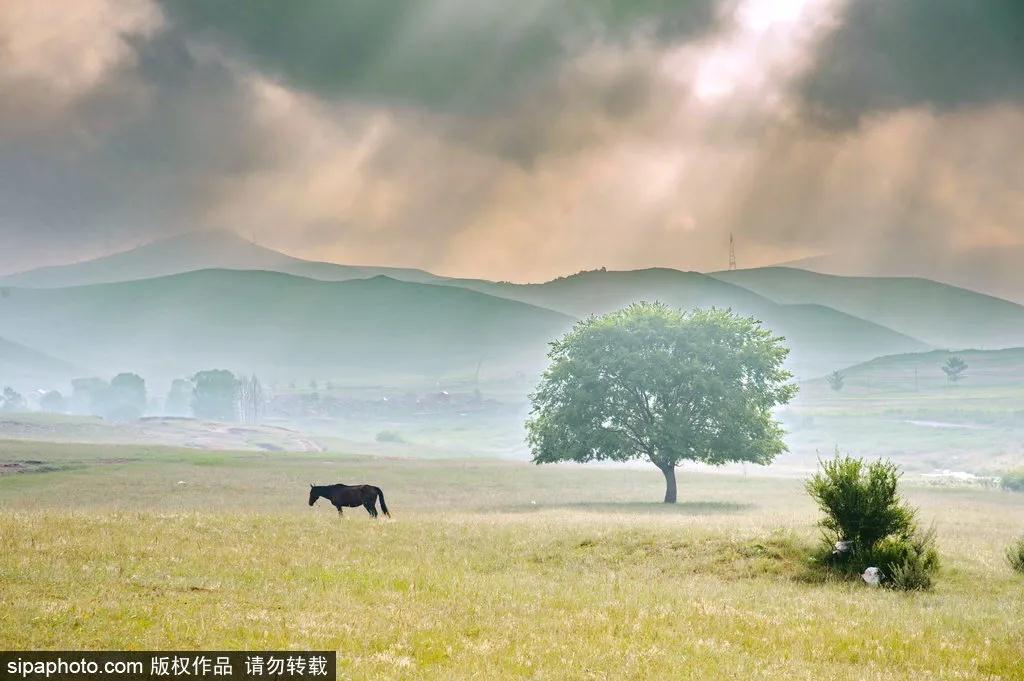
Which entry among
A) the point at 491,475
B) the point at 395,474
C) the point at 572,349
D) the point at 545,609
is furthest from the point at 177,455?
the point at 545,609

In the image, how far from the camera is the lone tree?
6294cm

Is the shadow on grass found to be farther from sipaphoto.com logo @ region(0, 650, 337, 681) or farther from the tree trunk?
sipaphoto.com logo @ region(0, 650, 337, 681)

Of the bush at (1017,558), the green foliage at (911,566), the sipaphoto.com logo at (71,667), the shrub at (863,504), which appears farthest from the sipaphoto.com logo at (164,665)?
the bush at (1017,558)

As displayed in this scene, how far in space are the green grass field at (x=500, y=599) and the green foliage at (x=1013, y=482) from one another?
211 ft

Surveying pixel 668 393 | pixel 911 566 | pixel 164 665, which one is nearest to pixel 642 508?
pixel 668 393

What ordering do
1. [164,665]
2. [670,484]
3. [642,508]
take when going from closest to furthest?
[164,665]
[642,508]
[670,484]

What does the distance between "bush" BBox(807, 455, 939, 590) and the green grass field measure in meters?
1.12

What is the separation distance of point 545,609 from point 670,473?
47697 mm

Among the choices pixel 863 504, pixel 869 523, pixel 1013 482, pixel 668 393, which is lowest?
pixel 1013 482

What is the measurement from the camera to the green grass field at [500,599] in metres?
16.2

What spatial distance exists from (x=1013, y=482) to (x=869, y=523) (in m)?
82.4

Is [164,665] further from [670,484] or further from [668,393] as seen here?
[670,484]

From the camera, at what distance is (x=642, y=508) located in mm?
57625

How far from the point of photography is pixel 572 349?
68.1 metres
